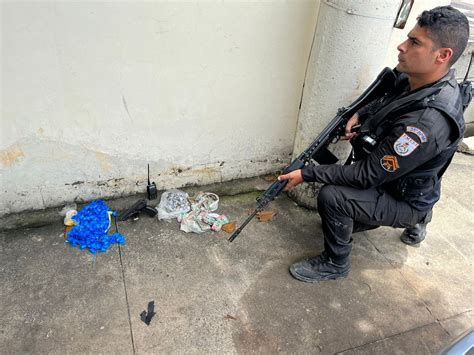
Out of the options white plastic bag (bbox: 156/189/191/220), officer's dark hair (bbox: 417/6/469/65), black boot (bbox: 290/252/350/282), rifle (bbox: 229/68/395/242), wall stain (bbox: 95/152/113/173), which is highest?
officer's dark hair (bbox: 417/6/469/65)

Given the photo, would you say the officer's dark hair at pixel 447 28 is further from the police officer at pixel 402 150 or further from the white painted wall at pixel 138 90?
the white painted wall at pixel 138 90

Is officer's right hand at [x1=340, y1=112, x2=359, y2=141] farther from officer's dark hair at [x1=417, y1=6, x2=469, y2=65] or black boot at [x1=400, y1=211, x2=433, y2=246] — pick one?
black boot at [x1=400, y1=211, x2=433, y2=246]

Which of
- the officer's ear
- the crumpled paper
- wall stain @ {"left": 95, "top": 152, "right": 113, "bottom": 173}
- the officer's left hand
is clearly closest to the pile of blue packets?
wall stain @ {"left": 95, "top": 152, "right": 113, "bottom": 173}

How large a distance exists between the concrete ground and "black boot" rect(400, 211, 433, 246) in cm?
5

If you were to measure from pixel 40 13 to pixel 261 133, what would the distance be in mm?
1818

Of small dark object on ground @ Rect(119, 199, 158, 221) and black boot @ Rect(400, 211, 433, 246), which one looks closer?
small dark object on ground @ Rect(119, 199, 158, 221)

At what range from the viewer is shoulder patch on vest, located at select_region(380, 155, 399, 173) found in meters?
2.19

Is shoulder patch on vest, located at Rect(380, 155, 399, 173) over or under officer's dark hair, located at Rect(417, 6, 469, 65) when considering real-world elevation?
under

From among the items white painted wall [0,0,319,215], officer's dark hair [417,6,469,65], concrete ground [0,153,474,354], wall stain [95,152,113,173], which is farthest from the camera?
wall stain [95,152,113,173]

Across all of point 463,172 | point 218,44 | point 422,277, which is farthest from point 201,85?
point 463,172

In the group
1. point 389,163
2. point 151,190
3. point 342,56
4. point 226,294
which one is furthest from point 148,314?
point 342,56

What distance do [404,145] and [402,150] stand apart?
0.10 ft

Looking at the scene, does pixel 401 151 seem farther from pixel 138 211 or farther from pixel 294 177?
pixel 138 211

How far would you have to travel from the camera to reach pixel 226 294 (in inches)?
96.2
